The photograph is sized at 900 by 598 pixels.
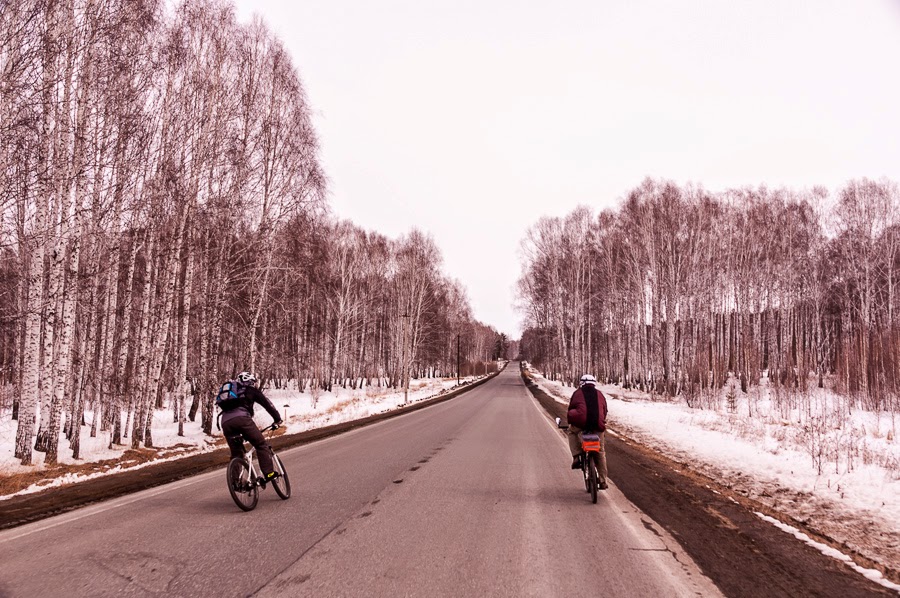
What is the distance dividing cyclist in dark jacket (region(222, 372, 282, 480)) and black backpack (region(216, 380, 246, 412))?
13mm

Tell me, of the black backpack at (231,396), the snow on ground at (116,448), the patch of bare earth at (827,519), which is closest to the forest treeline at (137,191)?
the snow on ground at (116,448)

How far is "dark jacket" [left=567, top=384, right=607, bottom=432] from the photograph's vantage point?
7.07m

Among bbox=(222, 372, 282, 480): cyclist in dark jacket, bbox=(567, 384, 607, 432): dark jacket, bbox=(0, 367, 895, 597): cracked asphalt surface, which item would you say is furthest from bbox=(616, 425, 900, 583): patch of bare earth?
bbox=(222, 372, 282, 480): cyclist in dark jacket

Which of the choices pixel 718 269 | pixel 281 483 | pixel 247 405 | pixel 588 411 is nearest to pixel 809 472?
pixel 588 411

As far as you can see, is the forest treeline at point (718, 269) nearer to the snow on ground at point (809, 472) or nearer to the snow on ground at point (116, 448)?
the snow on ground at point (809, 472)

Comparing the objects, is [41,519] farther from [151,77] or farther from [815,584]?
[151,77]

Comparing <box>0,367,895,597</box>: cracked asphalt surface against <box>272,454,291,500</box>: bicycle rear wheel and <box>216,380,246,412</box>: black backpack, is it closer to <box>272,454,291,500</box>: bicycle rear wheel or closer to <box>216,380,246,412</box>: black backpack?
<box>272,454,291,500</box>: bicycle rear wheel

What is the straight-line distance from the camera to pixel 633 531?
5578 millimetres

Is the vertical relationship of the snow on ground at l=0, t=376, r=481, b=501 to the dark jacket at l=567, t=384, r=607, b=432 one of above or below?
below

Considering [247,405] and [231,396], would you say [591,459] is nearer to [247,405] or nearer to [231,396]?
[247,405]

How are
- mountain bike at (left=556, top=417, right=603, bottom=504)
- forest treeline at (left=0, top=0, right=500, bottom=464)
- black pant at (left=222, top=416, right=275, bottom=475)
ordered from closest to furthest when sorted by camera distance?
black pant at (left=222, top=416, right=275, bottom=475) → mountain bike at (left=556, top=417, right=603, bottom=504) → forest treeline at (left=0, top=0, right=500, bottom=464)

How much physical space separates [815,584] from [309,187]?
18.5 metres

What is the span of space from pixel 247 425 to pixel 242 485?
2.39 feet

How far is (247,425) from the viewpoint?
6.43 m
